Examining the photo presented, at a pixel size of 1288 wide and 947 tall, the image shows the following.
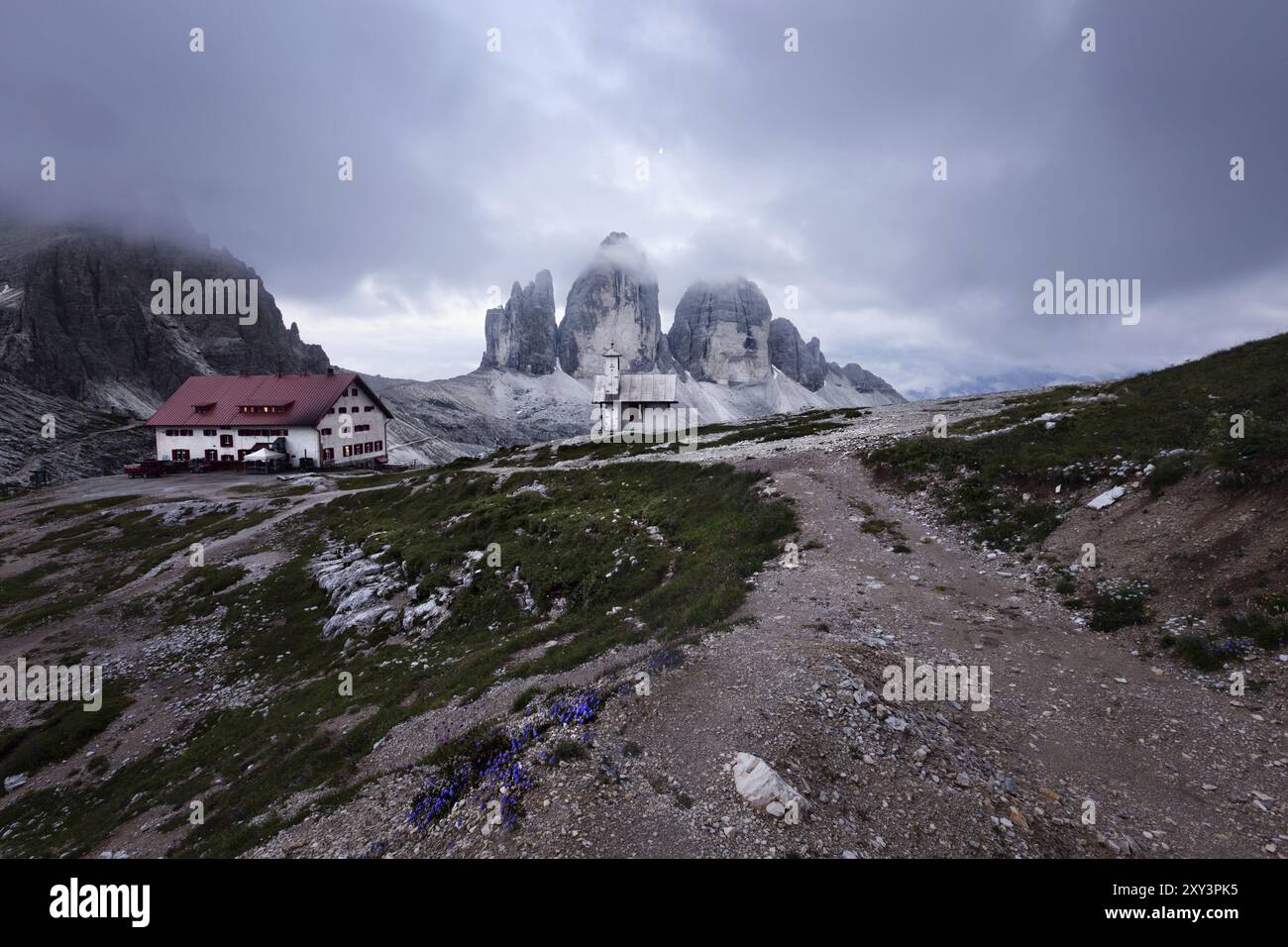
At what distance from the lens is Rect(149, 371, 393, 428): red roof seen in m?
79.8

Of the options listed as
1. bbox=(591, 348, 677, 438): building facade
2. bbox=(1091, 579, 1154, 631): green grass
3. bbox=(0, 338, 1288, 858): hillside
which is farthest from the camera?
bbox=(591, 348, 677, 438): building facade

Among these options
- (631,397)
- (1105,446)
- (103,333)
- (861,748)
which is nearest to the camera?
(861,748)

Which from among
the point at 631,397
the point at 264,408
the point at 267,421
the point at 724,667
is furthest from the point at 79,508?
the point at 724,667

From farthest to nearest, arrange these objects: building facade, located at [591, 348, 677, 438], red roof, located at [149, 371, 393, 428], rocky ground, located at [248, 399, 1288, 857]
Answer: red roof, located at [149, 371, 393, 428]
building facade, located at [591, 348, 677, 438]
rocky ground, located at [248, 399, 1288, 857]

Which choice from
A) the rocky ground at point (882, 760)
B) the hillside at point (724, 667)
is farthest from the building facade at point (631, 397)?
the rocky ground at point (882, 760)

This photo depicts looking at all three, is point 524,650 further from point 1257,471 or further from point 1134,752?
point 1257,471

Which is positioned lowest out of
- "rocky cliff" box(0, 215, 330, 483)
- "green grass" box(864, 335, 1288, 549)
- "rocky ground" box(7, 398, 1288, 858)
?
"rocky ground" box(7, 398, 1288, 858)

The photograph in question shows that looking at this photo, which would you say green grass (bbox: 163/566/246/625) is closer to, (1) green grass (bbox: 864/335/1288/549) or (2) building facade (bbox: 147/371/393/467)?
(1) green grass (bbox: 864/335/1288/549)

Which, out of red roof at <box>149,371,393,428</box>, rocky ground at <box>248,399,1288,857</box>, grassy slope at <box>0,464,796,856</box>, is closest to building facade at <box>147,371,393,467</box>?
red roof at <box>149,371,393,428</box>

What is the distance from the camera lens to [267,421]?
79.0 meters

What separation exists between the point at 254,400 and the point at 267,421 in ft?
22.6

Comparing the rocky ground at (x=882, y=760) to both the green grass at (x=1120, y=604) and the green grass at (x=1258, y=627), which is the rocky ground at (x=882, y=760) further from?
the green grass at (x=1258, y=627)

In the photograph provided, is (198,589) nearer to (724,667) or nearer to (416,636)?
(416,636)
